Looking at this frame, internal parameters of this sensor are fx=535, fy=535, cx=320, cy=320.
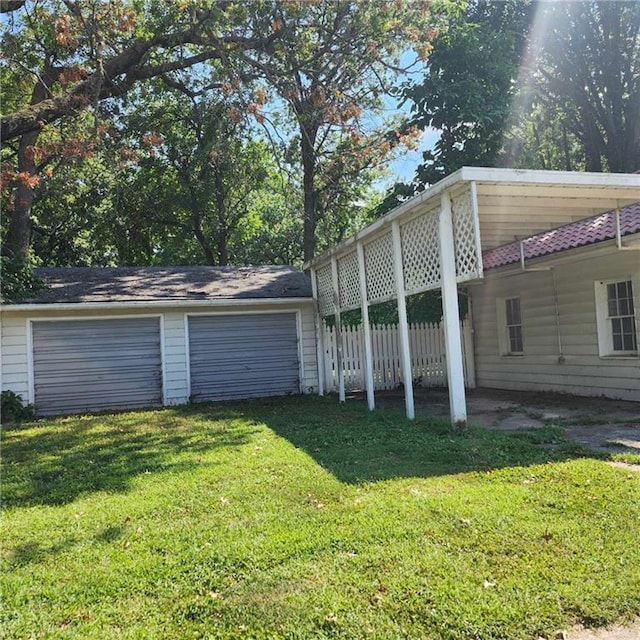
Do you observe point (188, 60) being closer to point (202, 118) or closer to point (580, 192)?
point (202, 118)

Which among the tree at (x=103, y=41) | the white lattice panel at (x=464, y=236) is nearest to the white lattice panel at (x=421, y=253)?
the white lattice panel at (x=464, y=236)

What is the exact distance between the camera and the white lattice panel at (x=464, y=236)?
6.35m

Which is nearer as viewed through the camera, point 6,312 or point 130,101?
point 6,312

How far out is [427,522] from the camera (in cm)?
377

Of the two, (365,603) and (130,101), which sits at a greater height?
(130,101)

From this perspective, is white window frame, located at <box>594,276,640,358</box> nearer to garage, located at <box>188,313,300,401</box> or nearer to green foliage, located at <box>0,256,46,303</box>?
garage, located at <box>188,313,300,401</box>

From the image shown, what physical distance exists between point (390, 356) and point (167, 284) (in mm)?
5802

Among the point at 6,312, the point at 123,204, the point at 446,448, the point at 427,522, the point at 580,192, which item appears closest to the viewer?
the point at 427,522

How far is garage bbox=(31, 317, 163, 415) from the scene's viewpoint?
11.2 metres

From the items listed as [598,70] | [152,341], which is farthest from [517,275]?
[598,70]

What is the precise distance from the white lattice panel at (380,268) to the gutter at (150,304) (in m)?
3.57

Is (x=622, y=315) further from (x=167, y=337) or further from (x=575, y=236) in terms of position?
(x=167, y=337)

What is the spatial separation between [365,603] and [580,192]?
5.92 m

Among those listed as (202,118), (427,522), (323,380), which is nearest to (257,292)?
(323,380)
